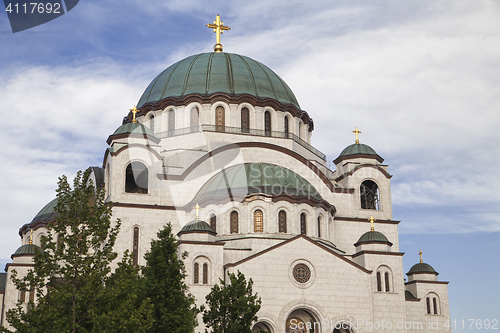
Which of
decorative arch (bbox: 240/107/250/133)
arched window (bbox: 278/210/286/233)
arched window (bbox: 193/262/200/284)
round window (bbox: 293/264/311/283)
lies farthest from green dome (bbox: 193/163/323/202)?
decorative arch (bbox: 240/107/250/133)

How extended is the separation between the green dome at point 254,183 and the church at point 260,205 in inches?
3.0

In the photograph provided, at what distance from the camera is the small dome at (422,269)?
3209cm

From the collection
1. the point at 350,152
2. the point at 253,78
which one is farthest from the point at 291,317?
the point at 253,78

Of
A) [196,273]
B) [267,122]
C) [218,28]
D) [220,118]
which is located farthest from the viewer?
[218,28]

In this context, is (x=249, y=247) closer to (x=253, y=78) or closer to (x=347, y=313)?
(x=347, y=313)

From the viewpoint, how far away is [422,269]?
3216 cm

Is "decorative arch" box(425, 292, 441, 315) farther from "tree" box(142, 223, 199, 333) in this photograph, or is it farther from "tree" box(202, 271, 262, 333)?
"tree" box(142, 223, 199, 333)

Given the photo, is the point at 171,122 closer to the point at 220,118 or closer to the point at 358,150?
the point at 220,118

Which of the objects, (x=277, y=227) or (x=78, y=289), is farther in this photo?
(x=277, y=227)

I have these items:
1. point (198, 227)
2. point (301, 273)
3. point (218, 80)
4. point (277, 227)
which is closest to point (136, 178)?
point (198, 227)

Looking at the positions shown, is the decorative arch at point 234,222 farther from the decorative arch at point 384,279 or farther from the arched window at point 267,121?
the arched window at point 267,121

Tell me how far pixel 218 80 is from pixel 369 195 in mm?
11328

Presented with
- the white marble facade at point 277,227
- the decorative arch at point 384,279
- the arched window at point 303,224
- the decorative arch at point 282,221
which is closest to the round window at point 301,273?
the white marble facade at point 277,227

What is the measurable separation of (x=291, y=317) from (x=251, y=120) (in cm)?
1304
